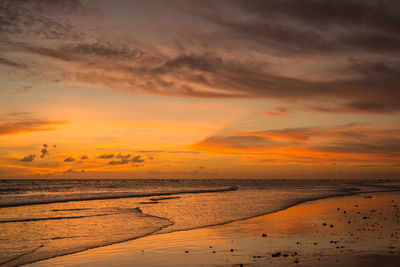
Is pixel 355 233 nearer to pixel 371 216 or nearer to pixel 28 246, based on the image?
pixel 371 216

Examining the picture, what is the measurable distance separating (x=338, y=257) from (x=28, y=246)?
12710 mm

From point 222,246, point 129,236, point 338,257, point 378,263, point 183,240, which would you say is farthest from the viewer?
point 129,236

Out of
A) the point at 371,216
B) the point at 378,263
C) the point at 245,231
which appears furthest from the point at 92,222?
the point at 371,216

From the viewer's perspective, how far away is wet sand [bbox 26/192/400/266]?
11.7m

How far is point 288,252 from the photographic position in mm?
12766

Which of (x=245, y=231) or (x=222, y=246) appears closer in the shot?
(x=222, y=246)

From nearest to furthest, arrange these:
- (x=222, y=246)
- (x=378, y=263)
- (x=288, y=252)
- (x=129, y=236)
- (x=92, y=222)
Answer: (x=378, y=263)
(x=288, y=252)
(x=222, y=246)
(x=129, y=236)
(x=92, y=222)

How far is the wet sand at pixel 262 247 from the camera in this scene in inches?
460

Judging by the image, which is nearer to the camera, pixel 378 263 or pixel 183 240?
pixel 378 263

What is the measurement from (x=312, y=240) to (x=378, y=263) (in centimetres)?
398

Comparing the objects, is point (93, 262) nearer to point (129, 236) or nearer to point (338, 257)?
point (129, 236)

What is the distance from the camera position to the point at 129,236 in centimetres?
1728

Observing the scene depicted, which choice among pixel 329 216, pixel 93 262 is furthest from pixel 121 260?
pixel 329 216

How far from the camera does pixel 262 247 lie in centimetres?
1380
